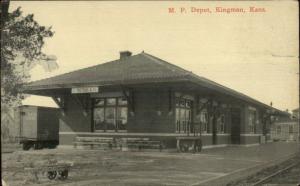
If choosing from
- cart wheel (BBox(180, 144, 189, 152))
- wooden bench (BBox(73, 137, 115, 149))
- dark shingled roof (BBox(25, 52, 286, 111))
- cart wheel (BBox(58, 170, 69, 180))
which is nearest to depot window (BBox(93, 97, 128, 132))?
wooden bench (BBox(73, 137, 115, 149))

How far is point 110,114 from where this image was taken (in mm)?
20625

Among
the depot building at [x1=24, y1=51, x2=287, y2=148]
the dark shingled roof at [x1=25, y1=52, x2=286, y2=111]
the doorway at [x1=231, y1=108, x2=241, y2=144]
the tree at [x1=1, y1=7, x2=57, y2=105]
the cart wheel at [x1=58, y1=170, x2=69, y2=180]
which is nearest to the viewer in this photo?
the tree at [x1=1, y1=7, x2=57, y2=105]

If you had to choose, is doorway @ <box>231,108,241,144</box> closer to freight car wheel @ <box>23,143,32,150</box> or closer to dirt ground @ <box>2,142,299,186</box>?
freight car wheel @ <box>23,143,32,150</box>

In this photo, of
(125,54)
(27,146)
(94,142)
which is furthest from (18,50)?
(125,54)

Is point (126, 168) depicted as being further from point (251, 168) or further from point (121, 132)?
point (121, 132)

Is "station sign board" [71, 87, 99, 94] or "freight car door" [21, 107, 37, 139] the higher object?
"station sign board" [71, 87, 99, 94]

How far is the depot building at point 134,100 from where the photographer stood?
18688mm

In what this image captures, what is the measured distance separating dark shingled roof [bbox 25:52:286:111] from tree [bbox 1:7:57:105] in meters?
6.81

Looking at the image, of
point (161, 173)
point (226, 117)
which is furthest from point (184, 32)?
point (226, 117)

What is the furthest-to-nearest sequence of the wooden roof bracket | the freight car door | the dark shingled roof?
the freight car door
the wooden roof bracket
the dark shingled roof

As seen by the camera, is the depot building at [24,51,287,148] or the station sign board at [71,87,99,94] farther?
the depot building at [24,51,287,148]

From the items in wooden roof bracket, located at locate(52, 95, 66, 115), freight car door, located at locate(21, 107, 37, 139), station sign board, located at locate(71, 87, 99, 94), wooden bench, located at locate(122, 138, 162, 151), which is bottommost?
wooden bench, located at locate(122, 138, 162, 151)

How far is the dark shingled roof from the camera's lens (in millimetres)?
17609

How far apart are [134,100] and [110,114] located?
1.71 metres
